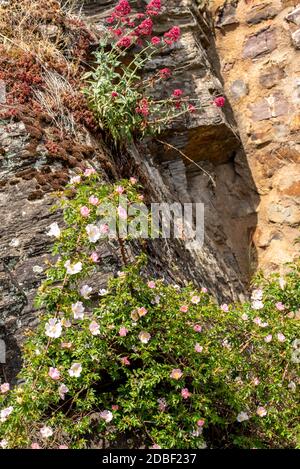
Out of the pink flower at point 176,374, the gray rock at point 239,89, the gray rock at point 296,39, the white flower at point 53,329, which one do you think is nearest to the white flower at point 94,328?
the white flower at point 53,329

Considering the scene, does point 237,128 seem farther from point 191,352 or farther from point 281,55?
point 191,352

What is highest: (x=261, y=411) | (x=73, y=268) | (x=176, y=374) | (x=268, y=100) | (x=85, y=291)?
(x=268, y=100)

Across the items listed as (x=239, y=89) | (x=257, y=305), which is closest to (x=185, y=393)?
(x=257, y=305)

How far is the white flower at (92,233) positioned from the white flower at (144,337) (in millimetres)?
460

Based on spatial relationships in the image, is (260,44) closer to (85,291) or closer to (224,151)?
(224,151)

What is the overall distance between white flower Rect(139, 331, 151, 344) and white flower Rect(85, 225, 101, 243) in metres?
0.46

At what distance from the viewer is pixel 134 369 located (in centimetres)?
279

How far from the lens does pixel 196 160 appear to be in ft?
17.8

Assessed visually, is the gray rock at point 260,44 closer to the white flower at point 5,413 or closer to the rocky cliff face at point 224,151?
the rocky cliff face at point 224,151

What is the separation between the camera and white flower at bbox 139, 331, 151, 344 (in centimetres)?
276

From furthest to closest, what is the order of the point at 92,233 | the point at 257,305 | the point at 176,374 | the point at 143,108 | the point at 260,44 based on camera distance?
the point at 260,44 < the point at 143,108 < the point at 257,305 < the point at 92,233 < the point at 176,374

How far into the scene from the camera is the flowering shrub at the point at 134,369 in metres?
2.62

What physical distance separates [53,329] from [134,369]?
0.41 m

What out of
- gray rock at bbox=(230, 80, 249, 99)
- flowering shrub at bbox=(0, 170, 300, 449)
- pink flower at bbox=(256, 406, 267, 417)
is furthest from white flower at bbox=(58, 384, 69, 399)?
gray rock at bbox=(230, 80, 249, 99)
